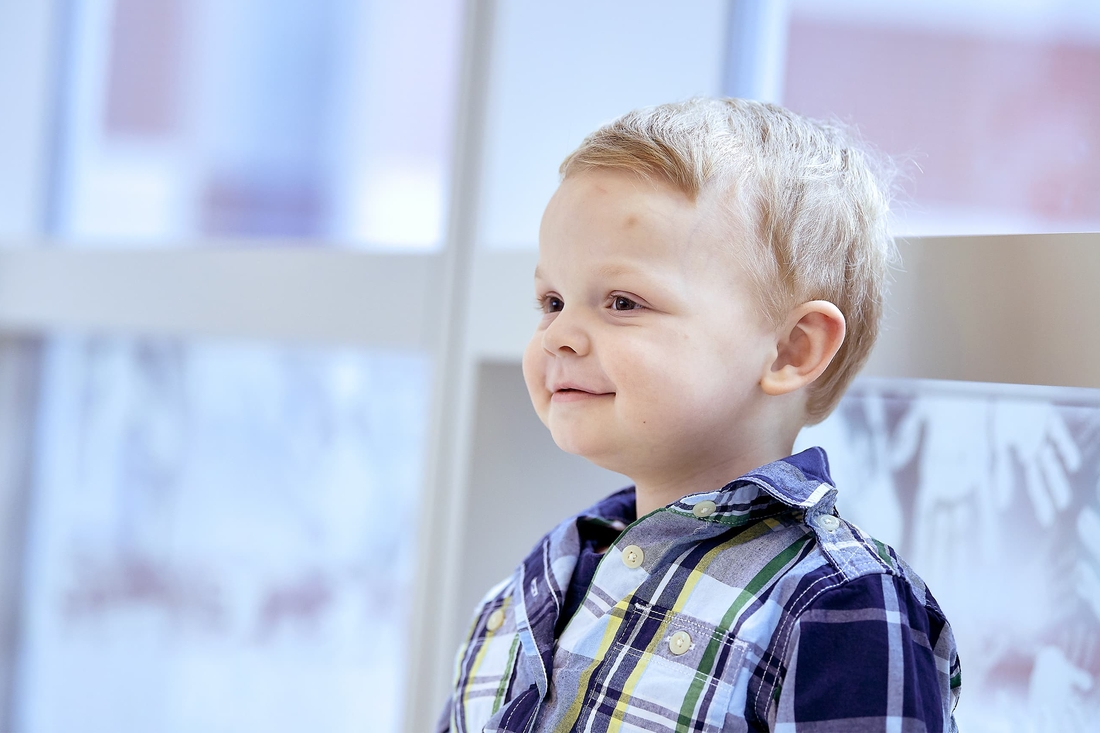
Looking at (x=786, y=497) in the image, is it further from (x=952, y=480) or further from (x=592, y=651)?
(x=952, y=480)

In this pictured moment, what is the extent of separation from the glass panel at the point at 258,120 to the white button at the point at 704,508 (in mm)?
771

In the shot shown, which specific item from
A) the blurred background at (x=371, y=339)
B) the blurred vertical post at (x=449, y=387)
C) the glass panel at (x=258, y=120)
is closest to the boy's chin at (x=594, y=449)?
the blurred background at (x=371, y=339)

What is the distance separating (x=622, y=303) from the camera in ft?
2.43

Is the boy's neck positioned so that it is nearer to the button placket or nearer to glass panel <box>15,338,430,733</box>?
the button placket

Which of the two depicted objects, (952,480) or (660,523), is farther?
(952,480)

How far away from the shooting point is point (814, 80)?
42.2 inches

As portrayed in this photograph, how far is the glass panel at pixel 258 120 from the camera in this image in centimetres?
145

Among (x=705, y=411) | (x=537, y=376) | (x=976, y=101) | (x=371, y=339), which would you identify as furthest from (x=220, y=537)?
(x=976, y=101)

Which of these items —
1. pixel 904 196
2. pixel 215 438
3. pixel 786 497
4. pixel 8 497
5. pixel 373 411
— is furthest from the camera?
pixel 8 497

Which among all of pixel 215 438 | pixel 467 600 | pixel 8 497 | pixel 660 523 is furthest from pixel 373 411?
pixel 660 523

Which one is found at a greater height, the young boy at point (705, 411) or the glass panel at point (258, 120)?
the glass panel at point (258, 120)

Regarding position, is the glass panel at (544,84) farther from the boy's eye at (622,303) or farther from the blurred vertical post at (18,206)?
the blurred vertical post at (18,206)

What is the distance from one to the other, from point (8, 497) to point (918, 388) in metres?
1.52

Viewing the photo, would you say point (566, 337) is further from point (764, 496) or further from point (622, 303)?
point (764, 496)
